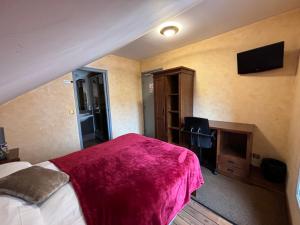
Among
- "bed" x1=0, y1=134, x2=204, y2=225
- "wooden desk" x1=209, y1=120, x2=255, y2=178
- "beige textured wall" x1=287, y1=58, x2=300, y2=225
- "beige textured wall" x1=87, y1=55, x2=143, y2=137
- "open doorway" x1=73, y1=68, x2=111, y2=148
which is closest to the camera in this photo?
"bed" x1=0, y1=134, x2=204, y2=225

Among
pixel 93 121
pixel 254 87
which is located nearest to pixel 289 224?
pixel 254 87

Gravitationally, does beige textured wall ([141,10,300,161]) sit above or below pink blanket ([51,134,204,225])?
above

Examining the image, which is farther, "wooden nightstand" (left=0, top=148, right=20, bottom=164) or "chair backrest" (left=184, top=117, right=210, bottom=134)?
"chair backrest" (left=184, top=117, right=210, bottom=134)

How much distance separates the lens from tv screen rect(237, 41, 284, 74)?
6.30 ft

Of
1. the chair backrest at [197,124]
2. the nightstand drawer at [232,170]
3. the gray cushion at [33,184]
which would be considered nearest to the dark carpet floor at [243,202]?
the nightstand drawer at [232,170]

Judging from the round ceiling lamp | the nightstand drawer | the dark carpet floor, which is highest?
the round ceiling lamp

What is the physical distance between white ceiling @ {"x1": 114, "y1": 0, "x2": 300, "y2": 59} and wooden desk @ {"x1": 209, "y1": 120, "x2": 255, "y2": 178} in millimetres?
1669

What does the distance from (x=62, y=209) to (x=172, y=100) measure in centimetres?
261

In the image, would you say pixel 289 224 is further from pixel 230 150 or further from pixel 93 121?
pixel 93 121

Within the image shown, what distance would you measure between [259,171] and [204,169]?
0.85 meters

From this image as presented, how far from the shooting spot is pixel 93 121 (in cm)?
456

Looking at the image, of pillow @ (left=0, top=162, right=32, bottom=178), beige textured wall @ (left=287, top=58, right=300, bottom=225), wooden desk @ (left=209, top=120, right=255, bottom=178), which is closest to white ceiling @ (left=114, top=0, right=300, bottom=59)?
beige textured wall @ (left=287, top=58, right=300, bottom=225)

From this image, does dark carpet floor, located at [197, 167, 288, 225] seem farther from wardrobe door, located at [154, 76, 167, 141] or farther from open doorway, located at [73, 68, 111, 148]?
open doorway, located at [73, 68, 111, 148]

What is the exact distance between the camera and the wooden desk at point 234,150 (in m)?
2.11
